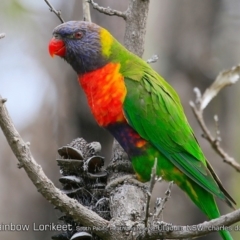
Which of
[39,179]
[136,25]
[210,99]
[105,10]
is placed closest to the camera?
[210,99]

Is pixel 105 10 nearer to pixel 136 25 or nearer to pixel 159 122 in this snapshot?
pixel 136 25

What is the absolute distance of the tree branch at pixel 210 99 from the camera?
114 cm

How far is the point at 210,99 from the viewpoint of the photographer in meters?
1.21

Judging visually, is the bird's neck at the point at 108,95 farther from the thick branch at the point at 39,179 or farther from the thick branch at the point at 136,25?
the thick branch at the point at 39,179

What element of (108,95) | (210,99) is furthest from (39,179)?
(108,95)

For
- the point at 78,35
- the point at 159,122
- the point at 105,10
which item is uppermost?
the point at 105,10

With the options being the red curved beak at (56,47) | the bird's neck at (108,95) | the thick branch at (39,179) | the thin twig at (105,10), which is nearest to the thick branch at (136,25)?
the thin twig at (105,10)

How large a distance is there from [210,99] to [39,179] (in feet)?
2.76

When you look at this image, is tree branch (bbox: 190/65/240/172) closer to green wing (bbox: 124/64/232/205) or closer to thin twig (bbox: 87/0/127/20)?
green wing (bbox: 124/64/232/205)

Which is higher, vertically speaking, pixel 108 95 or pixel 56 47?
pixel 56 47

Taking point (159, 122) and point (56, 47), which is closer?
point (159, 122)

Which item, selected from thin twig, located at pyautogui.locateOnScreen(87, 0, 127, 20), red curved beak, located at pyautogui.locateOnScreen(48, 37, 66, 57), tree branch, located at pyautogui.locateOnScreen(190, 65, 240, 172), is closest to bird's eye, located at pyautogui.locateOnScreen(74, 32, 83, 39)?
red curved beak, located at pyautogui.locateOnScreen(48, 37, 66, 57)

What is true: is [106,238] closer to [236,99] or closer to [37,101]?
[236,99]

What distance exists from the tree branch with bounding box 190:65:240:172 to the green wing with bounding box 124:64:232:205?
4.71 feet
